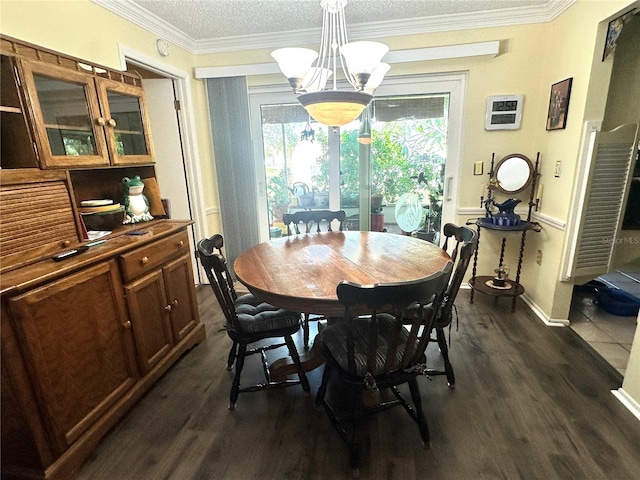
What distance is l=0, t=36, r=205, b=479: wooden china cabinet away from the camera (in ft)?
4.25

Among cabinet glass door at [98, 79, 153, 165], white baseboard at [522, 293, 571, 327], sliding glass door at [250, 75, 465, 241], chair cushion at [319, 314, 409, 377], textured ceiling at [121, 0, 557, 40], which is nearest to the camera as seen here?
chair cushion at [319, 314, 409, 377]

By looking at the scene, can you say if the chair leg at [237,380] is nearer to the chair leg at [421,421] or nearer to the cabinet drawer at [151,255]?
the cabinet drawer at [151,255]

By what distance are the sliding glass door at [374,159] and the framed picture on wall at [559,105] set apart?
700 millimetres

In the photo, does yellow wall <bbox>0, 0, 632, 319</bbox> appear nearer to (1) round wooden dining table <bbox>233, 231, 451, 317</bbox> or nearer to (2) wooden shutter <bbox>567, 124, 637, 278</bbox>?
(2) wooden shutter <bbox>567, 124, 637, 278</bbox>

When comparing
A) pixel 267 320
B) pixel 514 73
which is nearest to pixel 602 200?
pixel 514 73

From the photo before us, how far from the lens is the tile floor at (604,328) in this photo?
2.22 m

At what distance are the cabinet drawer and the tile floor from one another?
292 centimetres

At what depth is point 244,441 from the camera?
162 cm

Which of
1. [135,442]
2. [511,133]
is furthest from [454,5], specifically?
[135,442]

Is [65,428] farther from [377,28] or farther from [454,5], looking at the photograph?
[454,5]

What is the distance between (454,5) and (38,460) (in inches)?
146

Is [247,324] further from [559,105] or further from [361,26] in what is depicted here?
[559,105]

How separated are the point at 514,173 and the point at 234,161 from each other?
2652 millimetres

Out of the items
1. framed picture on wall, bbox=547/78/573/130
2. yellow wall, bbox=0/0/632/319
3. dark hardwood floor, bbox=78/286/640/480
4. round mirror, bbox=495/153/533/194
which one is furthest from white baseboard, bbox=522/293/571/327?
framed picture on wall, bbox=547/78/573/130
